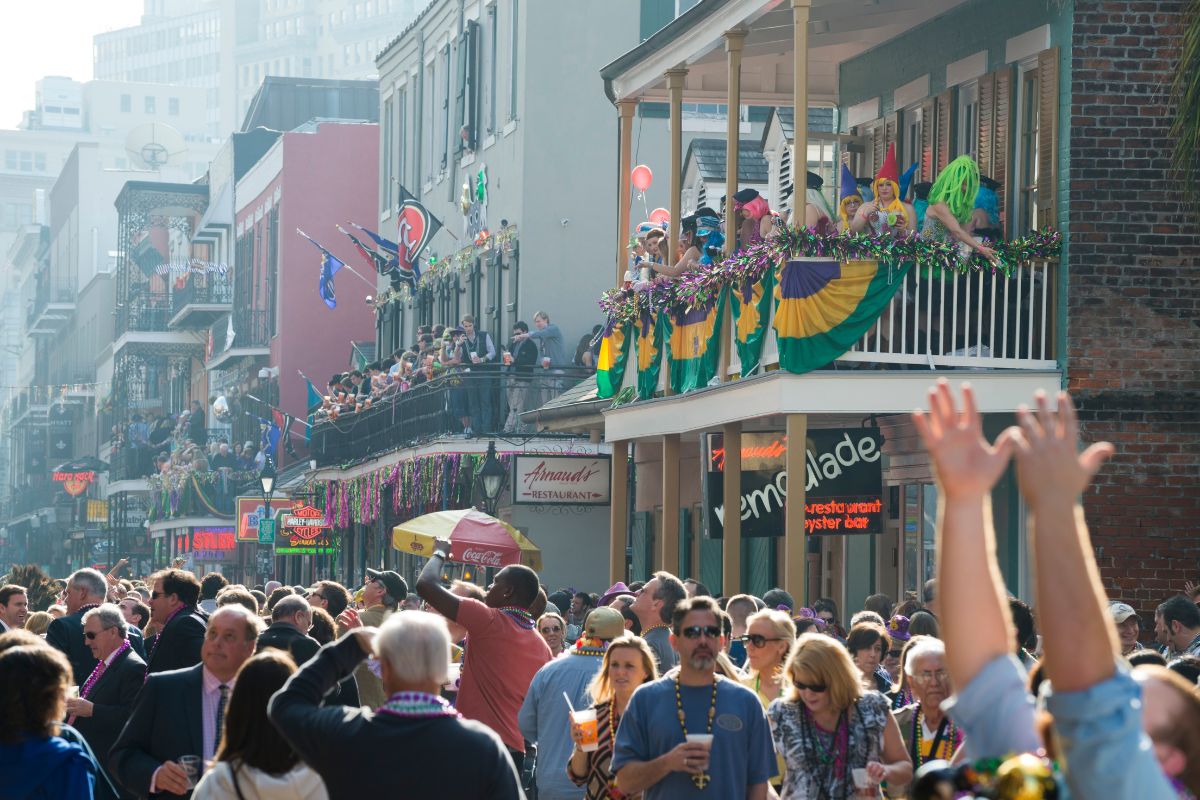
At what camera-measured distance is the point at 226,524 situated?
58812 millimetres

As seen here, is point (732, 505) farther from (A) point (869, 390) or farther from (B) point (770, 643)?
(B) point (770, 643)

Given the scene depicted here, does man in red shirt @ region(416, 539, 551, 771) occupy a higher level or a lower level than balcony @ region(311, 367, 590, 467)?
lower

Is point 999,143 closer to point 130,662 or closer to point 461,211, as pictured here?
point 130,662

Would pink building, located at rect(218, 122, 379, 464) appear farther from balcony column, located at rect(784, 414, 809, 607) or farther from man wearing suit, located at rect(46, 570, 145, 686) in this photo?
man wearing suit, located at rect(46, 570, 145, 686)

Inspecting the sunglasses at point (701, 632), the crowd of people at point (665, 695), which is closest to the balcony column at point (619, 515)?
the crowd of people at point (665, 695)

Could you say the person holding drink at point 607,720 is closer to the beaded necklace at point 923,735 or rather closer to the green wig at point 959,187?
the beaded necklace at point 923,735

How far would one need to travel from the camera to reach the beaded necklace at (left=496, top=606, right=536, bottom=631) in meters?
10.3

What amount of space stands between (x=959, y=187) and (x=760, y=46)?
473 cm

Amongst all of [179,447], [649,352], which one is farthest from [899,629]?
[179,447]

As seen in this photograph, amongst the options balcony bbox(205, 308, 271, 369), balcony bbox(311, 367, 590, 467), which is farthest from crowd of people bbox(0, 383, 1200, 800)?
balcony bbox(205, 308, 271, 369)

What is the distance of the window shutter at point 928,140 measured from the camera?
785 inches

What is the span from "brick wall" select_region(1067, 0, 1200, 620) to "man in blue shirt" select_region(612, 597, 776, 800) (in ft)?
29.5

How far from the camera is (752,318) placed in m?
17.9

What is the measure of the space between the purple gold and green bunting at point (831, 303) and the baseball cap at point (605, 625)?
266 inches
